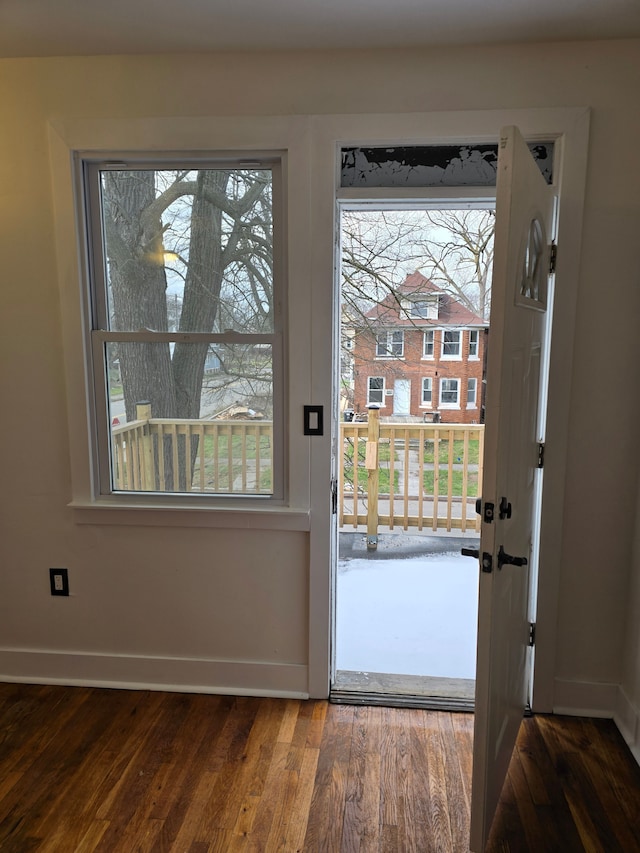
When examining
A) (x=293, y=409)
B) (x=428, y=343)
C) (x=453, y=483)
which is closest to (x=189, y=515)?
(x=293, y=409)

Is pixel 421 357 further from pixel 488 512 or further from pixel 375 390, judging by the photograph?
pixel 488 512

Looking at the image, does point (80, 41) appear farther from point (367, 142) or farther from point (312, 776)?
point (312, 776)

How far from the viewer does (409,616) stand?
10.7ft

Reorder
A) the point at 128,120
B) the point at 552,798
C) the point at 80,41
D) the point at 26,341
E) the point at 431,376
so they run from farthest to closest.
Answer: the point at 431,376, the point at 26,341, the point at 128,120, the point at 80,41, the point at 552,798

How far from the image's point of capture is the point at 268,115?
2.10 metres

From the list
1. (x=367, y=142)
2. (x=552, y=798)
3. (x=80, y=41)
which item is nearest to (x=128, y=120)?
(x=80, y=41)

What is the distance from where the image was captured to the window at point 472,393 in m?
4.58

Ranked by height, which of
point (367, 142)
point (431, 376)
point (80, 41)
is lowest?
point (431, 376)

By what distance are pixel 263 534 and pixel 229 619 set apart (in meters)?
0.39

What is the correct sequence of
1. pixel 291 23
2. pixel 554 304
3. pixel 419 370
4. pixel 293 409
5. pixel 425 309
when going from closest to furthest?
1. pixel 291 23
2. pixel 554 304
3. pixel 293 409
4. pixel 425 309
5. pixel 419 370

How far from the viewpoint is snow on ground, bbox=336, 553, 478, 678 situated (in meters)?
2.72

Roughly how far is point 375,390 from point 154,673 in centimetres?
280

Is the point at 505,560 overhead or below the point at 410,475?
overhead

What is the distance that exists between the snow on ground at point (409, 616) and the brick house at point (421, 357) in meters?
1.19
